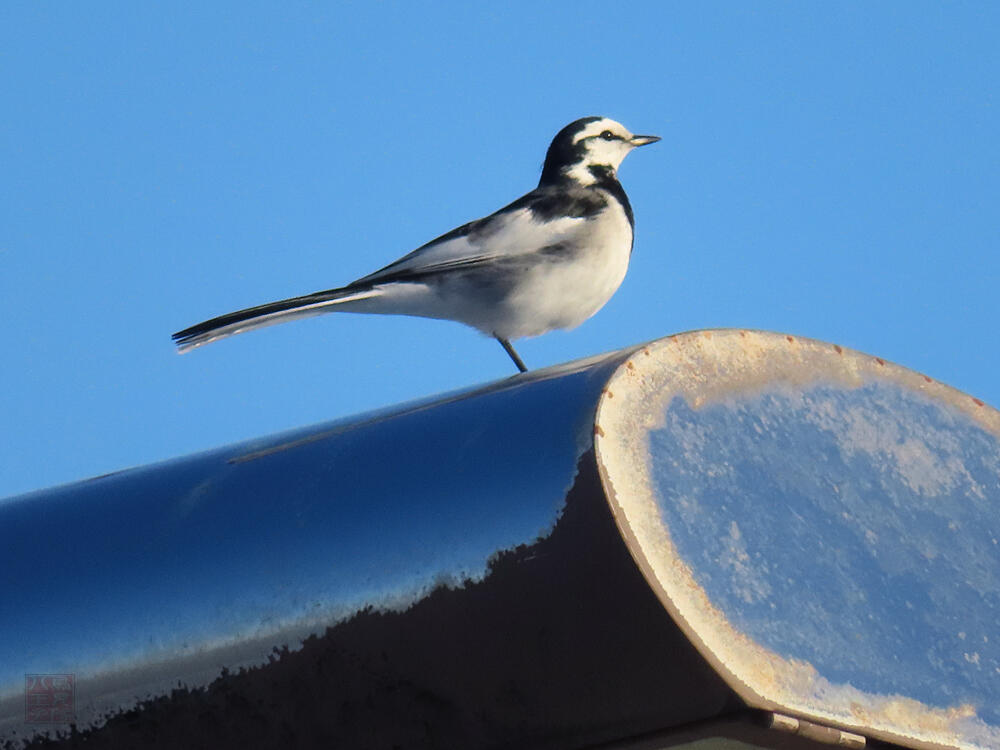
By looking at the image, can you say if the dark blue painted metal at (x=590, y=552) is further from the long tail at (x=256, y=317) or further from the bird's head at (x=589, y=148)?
the bird's head at (x=589, y=148)

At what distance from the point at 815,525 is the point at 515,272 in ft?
12.9

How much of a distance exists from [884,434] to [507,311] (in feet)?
12.0

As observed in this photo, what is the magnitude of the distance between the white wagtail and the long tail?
16cm

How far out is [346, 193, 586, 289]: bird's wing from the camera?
19.5 ft

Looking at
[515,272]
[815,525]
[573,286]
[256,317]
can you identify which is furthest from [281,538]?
[573,286]

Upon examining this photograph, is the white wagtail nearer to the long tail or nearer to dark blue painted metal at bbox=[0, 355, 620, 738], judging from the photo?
the long tail

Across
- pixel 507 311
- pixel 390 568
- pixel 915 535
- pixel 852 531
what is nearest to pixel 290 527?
pixel 390 568

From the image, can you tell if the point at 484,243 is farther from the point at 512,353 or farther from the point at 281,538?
the point at 281,538

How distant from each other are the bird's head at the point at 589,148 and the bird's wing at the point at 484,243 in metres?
1.46

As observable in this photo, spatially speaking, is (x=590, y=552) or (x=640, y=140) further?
(x=640, y=140)

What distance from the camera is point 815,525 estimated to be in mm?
2166

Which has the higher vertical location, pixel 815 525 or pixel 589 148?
pixel 589 148

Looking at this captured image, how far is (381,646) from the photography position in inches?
79.0

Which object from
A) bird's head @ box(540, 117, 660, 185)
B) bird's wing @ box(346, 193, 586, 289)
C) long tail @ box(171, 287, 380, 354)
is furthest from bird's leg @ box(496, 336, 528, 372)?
bird's head @ box(540, 117, 660, 185)
